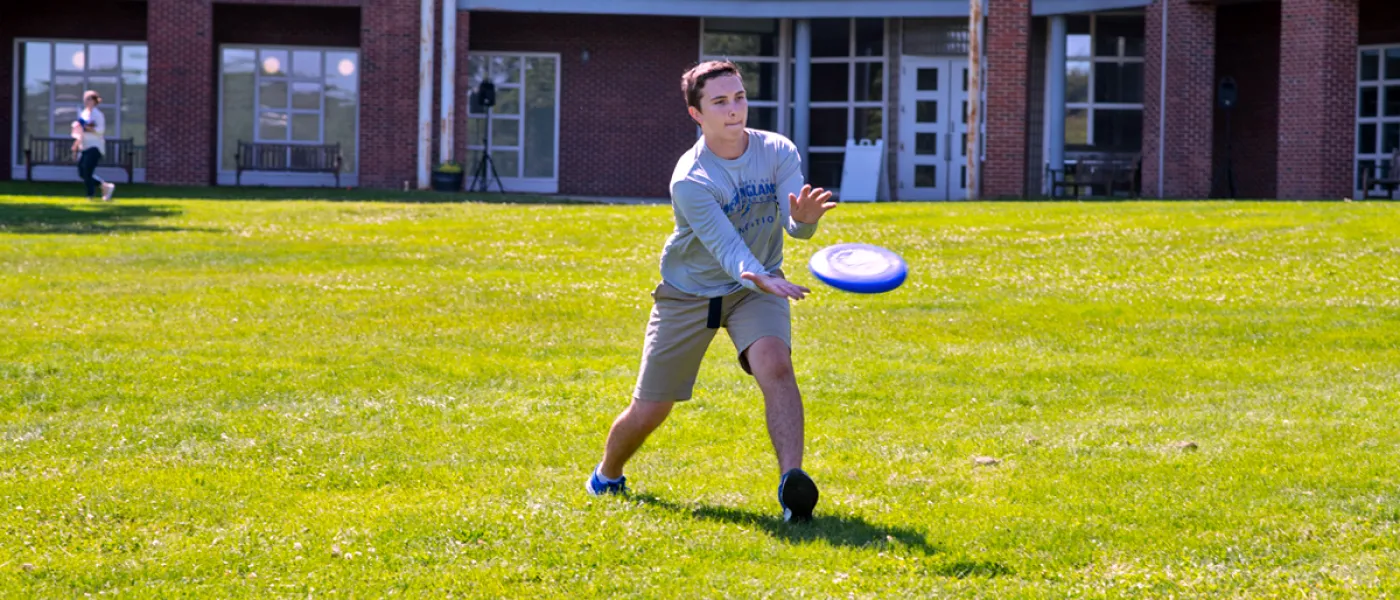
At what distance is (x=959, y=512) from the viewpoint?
18.5ft

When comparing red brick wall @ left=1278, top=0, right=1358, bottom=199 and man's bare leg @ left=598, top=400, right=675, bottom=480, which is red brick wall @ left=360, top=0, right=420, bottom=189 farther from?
man's bare leg @ left=598, top=400, right=675, bottom=480

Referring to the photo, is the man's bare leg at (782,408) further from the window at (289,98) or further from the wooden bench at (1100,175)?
the window at (289,98)

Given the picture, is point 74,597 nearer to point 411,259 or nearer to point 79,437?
point 79,437

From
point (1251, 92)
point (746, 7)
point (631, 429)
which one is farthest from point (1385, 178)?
point (631, 429)

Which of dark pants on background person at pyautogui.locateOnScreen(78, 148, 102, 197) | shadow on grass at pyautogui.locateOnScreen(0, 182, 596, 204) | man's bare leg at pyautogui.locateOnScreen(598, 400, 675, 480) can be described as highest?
dark pants on background person at pyautogui.locateOnScreen(78, 148, 102, 197)

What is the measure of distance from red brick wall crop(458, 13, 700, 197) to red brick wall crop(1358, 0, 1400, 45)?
1099cm

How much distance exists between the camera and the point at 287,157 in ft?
99.5

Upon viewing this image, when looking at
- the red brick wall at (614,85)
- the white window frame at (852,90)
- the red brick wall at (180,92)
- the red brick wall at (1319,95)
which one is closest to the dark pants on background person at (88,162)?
the red brick wall at (180,92)

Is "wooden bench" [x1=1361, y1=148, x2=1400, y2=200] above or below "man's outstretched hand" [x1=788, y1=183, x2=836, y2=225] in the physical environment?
above

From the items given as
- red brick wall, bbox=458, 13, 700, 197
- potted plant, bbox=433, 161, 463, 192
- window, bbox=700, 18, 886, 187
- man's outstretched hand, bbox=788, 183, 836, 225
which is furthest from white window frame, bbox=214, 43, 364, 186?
man's outstretched hand, bbox=788, 183, 836, 225

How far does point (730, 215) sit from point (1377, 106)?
24.6 meters

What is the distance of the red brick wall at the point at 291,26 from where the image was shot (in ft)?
98.2

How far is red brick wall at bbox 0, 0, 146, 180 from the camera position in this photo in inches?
1184

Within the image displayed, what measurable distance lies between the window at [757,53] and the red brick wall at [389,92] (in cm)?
528
